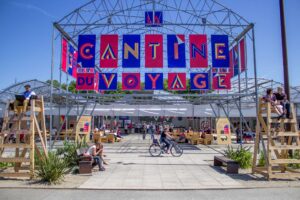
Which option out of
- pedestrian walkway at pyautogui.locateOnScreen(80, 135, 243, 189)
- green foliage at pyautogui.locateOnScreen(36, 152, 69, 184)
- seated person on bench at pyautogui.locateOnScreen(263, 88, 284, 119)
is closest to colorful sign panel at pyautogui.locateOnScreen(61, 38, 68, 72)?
pedestrian walkway at pyautogui.locateOnScreen(80, 135, 243, 189)

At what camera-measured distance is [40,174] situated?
8.88m

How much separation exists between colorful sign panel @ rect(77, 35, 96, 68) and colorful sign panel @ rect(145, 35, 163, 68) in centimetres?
305

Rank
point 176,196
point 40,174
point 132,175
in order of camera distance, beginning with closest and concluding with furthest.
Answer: point 176,196 < point 40,174 < point 132,175

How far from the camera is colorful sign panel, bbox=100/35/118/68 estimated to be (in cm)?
1645

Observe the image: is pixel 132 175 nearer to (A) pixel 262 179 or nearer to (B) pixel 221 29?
(A) pixel 262 179

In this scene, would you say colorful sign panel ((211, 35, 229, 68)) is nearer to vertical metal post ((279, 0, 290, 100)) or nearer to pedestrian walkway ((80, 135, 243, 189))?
vertical metal post ((279, 0, 290, 100))

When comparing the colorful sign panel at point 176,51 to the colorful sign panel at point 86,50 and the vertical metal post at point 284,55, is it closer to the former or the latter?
the colorful sign panel at point 86,50

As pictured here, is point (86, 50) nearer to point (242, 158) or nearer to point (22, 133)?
point (22, 133)

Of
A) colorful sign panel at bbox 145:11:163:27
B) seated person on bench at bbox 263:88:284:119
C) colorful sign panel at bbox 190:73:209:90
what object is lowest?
seated person on bench at bbox 263:88:284:119

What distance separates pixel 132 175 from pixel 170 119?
43673mm

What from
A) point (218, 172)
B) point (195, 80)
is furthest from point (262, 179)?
point (195, 80)

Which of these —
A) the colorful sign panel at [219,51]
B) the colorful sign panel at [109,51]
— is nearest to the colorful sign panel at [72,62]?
the colorful sign panel at [109,51]

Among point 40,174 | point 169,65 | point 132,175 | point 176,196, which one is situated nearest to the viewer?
point 176,196

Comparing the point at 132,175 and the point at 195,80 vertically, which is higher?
the point at 195,80
